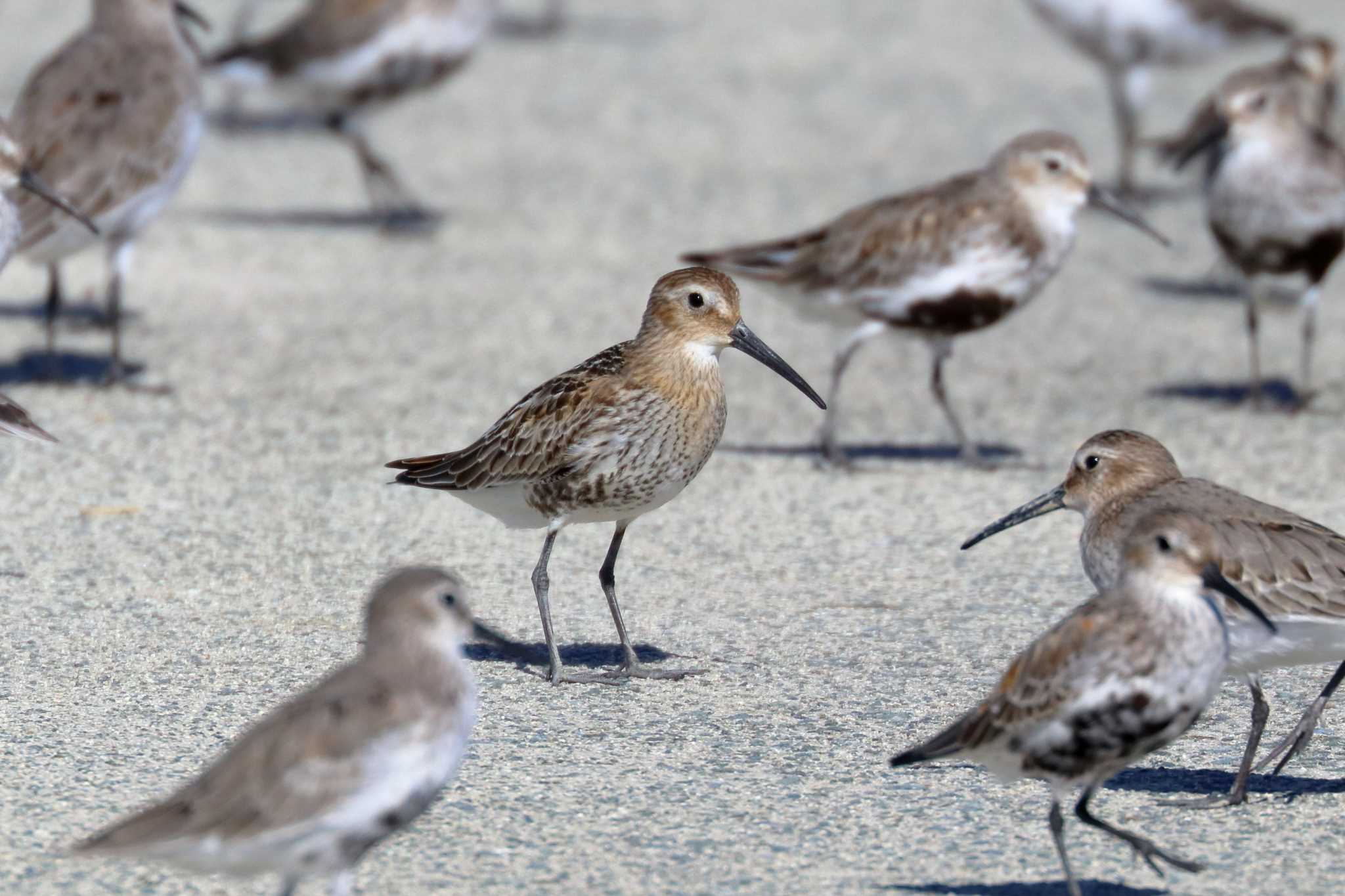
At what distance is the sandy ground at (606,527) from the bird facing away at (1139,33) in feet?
2.37

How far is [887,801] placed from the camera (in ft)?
17.7

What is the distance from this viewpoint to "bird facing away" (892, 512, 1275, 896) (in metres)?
4.43

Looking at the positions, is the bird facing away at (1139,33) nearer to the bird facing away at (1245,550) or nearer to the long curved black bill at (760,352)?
the long curved black bill at (760,352)

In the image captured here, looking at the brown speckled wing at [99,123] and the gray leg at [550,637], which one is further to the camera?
the brown speckled wing at [99,123]

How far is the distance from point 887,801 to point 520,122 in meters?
10.9

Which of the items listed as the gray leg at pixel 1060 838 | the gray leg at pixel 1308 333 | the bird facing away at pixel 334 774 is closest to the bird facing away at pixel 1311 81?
the gray leg at pixel 1308 333

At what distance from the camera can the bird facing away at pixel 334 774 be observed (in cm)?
396

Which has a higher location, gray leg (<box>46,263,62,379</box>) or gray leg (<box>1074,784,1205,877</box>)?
gray leg (<box>1074,784,1205,877</box>)

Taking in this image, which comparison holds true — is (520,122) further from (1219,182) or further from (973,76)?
(1219,182)

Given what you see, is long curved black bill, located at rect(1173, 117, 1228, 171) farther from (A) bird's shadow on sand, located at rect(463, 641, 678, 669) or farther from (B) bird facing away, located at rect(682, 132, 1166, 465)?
(A) bird's shadow on sand, located at rect(463, 641, 678, 669)

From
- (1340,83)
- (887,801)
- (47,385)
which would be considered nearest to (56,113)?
(47,385)

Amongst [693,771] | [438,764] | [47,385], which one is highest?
[438,764]

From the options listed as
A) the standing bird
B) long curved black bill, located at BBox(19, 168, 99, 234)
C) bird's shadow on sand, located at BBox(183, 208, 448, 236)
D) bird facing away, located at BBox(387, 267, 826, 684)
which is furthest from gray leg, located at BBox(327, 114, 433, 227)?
bird facing away, located at BBox(387, 267, 826, 684)

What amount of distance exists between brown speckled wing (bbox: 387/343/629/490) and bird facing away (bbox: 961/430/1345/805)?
1.26 metres
